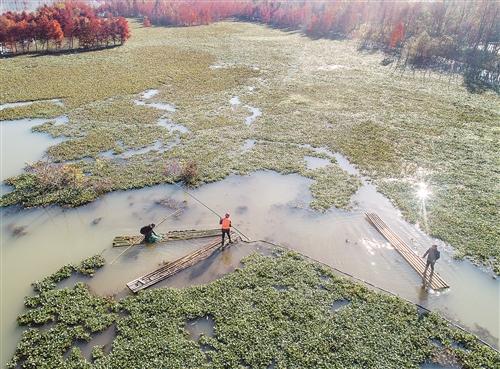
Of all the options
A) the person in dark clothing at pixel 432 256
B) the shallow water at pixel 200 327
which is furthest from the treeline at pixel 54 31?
the person in dark clothing at pixel 432 256

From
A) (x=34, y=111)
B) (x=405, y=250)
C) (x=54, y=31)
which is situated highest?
(x=54, y=31)

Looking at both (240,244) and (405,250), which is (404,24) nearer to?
(405,250)

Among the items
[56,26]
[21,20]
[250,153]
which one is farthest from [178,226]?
[21,20]

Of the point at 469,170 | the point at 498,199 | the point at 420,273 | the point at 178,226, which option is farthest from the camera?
the point at 469,170

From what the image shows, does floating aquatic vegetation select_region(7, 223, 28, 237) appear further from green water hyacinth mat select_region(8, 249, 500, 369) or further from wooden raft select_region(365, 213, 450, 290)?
wooden raft select_region(365, 213, 450, 290)

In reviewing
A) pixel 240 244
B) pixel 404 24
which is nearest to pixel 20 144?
pixel 240 244

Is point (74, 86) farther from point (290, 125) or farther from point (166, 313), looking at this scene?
point (166, 313)
